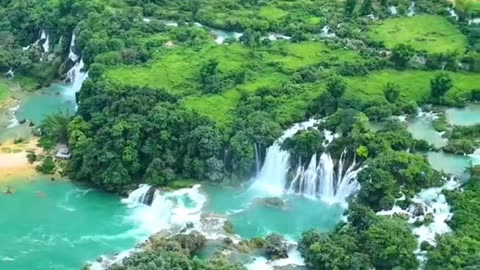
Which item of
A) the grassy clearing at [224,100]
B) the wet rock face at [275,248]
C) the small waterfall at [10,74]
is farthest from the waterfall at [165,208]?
the small waterfall at [10,74]

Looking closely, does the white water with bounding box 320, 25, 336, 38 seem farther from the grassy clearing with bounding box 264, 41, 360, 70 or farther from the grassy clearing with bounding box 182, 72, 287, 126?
the grassy clearing with bounding box 182, 72, 287, 126

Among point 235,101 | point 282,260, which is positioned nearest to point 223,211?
point 282,260

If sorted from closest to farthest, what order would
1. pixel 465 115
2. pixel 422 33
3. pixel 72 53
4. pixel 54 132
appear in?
pixel 465 115 → pixel 54 132 → pixel 422 33 → pixel 72 53

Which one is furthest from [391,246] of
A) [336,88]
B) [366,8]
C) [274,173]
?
[366,8]

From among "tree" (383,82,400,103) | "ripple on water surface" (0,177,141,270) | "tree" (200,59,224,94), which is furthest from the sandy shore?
"tree" (383,82,400,103)

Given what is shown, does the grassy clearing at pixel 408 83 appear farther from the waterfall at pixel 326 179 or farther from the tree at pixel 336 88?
the waterfall at pixel 326 179

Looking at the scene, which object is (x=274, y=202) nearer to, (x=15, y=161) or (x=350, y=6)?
(x=15, y=161)

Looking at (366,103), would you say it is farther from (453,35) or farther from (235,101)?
(453,35)
